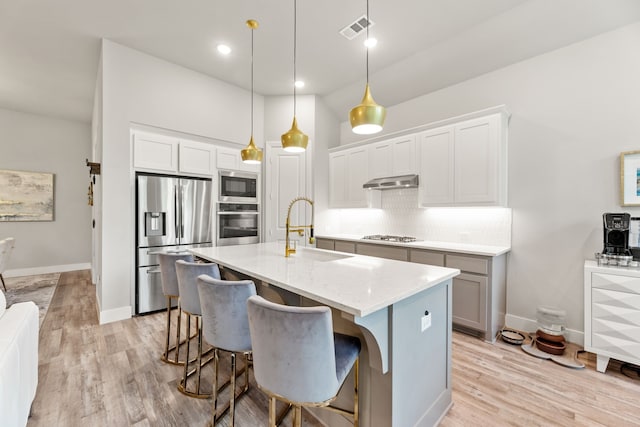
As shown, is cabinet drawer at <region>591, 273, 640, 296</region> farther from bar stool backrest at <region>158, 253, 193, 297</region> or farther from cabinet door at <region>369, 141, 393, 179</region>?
bar stool backrest at <region>158, 253, 193, 297</region>

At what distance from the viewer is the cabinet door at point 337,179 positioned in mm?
4703

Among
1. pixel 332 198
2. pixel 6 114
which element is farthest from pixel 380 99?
pixel 6 114

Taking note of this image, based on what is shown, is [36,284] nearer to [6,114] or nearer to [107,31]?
[6,114]

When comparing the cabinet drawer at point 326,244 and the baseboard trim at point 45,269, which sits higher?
the cabinet drawer at point 326,244

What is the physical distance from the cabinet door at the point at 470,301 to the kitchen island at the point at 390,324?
128 cm

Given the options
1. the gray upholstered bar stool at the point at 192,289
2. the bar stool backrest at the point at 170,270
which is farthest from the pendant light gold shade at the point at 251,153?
the gray upholstered bar stool at the point at 192,289

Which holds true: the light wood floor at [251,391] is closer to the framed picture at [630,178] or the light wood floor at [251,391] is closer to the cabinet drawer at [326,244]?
the framed picture at [630,178]

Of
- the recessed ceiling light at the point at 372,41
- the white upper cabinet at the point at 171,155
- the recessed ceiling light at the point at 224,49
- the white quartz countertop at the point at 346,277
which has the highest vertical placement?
the recessed ceiling light at the point at 224,49

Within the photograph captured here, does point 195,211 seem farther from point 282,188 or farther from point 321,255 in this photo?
point 321,255

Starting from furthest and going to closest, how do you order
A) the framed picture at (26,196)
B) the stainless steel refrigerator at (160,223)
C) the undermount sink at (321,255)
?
the framed picture at (26,196)
the stainless steel refrigerator at (160,223)
the undermount sink at (321,255)

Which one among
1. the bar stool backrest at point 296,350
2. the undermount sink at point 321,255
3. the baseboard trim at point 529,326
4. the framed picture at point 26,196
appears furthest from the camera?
the framed picture at point 26,196

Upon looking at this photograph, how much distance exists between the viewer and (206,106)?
414 centimetres

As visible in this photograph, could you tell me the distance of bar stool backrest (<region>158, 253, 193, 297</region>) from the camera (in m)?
2.38

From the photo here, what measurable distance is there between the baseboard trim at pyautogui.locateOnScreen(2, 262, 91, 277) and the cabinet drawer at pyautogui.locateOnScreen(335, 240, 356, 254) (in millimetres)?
6012
